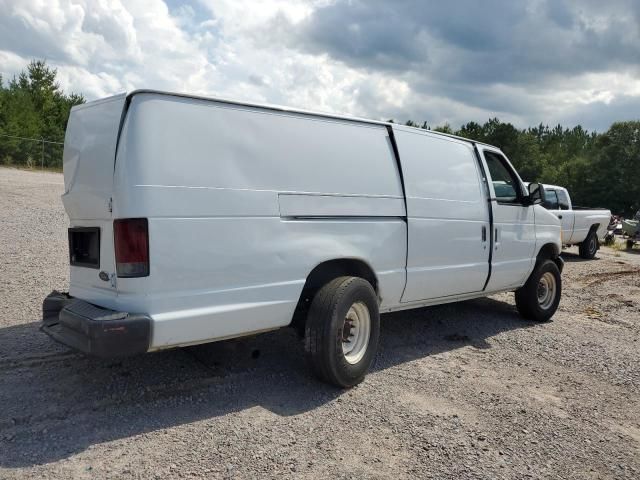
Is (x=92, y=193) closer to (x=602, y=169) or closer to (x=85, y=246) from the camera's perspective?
(x=85, y=246)

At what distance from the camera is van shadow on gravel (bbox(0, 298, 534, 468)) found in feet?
12.3

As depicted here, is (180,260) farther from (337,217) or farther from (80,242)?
(337,217)

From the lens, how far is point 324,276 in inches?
195

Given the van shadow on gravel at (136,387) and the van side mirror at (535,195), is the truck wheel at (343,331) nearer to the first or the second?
the van shadow on gravel at (136,387)

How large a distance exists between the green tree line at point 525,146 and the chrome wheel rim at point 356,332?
29.1 metres

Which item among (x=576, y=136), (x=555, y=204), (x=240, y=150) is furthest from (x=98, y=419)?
(x=576, y=136)

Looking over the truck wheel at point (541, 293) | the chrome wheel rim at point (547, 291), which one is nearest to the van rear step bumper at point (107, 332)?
the truck wheel at point (541, 293)

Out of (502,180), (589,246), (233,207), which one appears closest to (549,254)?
(502,180)

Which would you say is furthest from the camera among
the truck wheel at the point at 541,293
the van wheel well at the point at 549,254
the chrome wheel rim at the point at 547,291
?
the chrome wheel rim at the point at 547,291

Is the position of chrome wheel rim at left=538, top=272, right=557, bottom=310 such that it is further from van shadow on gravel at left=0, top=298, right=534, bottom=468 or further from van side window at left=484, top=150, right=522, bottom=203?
van shadow on gravel at left=0, top=298, right=534, bottom=468

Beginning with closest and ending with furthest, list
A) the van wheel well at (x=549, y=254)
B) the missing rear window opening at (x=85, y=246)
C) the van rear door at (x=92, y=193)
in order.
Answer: the van rear door at (x=92, y=193) < the missing rear window opening at (x=85, y=246) < the van wheel well at (x=549, y=254)

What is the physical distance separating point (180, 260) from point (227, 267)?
36 centimetres

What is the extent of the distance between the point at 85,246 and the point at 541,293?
20.0ft

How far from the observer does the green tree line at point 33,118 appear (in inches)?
1160
